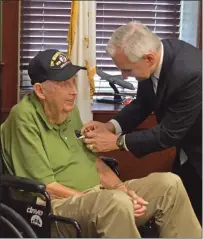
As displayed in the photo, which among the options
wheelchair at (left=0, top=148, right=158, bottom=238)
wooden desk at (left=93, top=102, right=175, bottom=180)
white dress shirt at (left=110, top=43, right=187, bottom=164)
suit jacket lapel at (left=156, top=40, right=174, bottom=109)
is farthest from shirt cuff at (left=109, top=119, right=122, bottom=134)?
wheelchair at (left=0, top=148, right=158, bottom=238)

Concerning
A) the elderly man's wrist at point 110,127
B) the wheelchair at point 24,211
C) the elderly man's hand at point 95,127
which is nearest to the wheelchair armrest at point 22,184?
the wheelchair at point 24,211

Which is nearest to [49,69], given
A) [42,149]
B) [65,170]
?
[42,149]

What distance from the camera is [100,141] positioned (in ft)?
8.18

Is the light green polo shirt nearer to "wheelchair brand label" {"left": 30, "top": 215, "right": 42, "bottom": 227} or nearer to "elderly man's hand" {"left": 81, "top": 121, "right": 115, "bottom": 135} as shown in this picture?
"elderly man's hand" {"left": 81, "top": 121, "right": 115, "bottom": 135}

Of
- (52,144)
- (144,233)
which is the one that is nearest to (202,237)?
(144,233)

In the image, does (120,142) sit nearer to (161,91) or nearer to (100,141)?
(100,141)

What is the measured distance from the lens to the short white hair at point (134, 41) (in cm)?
225

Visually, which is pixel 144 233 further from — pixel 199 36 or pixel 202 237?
pixel 199 36

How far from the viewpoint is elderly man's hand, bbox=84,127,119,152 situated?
248cm

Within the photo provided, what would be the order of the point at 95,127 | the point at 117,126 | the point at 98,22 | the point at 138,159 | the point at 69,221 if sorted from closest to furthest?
the point at 69,221 < the point at 95,127 < the point at 117,126 < the point at 138,159 < the point at 98,22

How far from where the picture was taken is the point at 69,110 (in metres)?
2.39

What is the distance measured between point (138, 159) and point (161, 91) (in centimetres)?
90

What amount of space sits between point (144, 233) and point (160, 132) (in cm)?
53

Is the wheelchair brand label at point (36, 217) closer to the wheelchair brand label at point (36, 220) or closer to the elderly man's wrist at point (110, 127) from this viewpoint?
the wheelchair brand label at point (36, 220)
